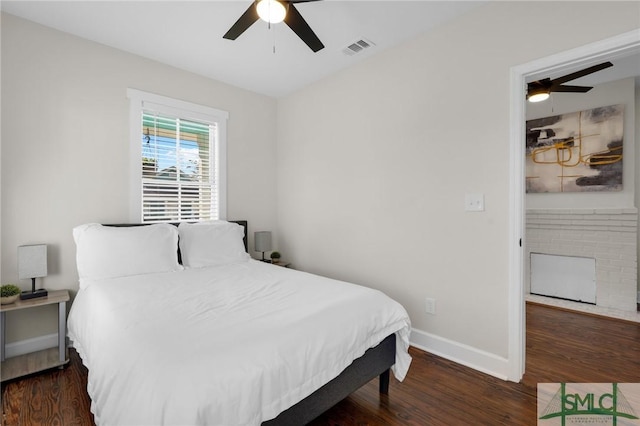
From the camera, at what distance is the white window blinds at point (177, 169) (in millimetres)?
3197

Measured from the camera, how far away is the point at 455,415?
6.05 ft

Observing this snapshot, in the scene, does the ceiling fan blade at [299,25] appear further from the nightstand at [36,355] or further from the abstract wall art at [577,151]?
the abstract wall art at [577,151]

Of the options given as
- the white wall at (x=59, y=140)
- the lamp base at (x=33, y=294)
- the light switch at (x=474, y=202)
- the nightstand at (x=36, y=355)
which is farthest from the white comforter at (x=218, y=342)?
the light switch at (x=474, y=202)

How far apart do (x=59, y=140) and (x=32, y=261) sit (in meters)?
1.04

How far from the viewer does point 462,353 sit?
2488mm

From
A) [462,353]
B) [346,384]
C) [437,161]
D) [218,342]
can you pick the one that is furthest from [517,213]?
[218,342]

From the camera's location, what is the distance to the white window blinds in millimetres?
3197

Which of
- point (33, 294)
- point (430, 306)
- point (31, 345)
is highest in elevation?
point (33, 294)

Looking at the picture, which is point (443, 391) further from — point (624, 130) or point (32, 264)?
point (624, 130)

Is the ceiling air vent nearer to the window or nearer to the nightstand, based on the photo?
the window

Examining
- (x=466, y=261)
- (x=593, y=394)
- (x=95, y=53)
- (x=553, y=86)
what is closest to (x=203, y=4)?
(x=95, y=53)

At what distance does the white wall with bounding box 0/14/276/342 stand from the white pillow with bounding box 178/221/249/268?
25.4 inches

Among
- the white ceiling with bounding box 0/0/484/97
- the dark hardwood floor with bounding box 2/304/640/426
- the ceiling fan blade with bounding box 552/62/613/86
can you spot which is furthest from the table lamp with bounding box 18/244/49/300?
the ceiling fan blade with bounding box 552/62/613/86

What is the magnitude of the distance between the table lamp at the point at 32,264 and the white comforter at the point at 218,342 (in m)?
0.41
